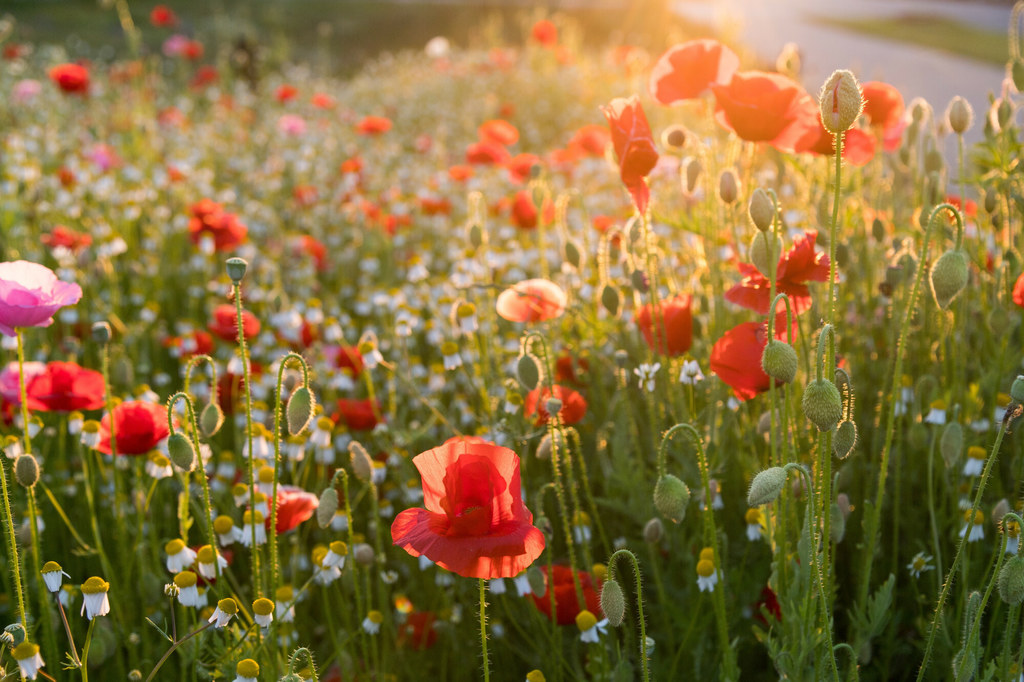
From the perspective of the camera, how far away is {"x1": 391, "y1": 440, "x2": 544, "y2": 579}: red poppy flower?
46.5 inches

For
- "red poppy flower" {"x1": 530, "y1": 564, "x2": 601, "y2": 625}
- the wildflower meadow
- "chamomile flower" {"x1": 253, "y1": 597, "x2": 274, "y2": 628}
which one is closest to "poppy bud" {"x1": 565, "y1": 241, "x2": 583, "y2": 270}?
the wildflower meadow

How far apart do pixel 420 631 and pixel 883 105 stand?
1870mm

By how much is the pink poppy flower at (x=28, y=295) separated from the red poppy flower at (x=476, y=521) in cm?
67

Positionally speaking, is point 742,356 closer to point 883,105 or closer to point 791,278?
point 791,278

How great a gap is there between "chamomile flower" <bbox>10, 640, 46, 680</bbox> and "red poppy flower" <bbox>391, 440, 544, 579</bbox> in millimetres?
564

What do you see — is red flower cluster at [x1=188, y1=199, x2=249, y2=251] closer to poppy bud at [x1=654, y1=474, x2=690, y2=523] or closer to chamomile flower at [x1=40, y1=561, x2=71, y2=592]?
chamomile flower at [x1=40, y1=561, x2=71, y2=592]

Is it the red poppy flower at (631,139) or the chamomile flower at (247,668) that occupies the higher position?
the red poppy flower at (631,139)

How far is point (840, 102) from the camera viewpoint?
131cm

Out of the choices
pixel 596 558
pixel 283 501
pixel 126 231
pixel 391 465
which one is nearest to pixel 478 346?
pixel 391 465

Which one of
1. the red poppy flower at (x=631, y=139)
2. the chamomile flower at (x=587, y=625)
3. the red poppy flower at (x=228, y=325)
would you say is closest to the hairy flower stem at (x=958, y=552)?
the chamomile flower at (x=587, y=625)

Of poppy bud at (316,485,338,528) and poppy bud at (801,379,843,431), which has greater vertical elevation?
poppy bud at (801,379,843,431)

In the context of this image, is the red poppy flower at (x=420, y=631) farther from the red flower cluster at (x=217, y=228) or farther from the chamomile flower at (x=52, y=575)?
the red flower cluster at (x=217, y=228)

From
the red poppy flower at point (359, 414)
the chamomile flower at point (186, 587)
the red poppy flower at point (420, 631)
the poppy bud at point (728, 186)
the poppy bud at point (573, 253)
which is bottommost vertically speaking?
the red poppy flower at point (420, 631)

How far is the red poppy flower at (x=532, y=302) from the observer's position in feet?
6.58
